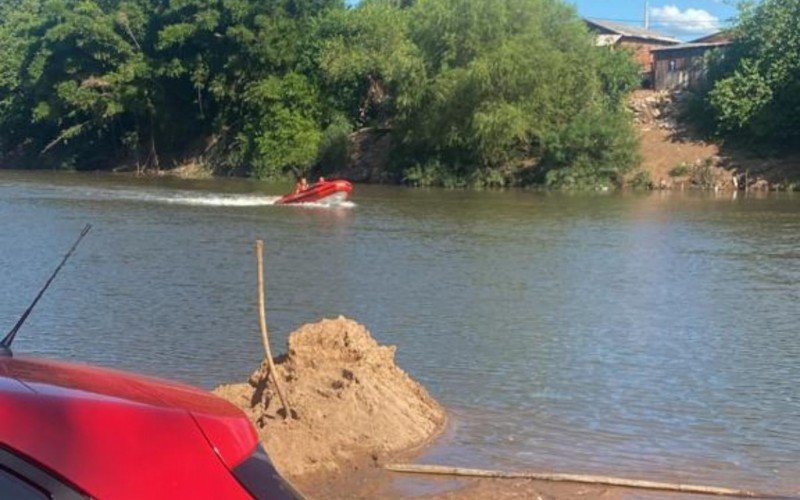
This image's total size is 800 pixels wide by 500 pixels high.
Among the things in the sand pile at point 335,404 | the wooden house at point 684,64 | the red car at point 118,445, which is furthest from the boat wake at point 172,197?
the red car at point 118,445

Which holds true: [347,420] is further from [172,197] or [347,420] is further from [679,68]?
[679,68]

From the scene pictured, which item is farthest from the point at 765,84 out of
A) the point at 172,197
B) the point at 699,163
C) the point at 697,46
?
the point at 172,197

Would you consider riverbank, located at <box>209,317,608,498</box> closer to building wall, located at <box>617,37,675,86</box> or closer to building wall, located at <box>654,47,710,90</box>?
building wall, located at <box>654,47,710,90</box>

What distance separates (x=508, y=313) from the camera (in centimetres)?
1546

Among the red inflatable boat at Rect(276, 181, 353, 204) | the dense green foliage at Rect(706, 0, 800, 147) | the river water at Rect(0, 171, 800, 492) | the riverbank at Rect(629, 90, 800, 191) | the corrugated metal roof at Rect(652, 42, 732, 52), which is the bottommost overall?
the river water at Rect(0, 171, 800, 492)

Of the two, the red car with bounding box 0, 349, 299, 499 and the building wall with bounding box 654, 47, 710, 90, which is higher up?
the building wall with bounding box 654, 47, 710, 90

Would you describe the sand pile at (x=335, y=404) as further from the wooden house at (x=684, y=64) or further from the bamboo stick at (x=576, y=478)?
the wooden house at (x=684, y=64)

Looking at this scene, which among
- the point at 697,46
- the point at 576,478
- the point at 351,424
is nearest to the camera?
the point at 576,478

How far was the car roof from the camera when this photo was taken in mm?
2379

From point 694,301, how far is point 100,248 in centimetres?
1184

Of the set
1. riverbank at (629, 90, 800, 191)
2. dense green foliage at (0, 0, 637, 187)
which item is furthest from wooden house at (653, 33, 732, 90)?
dense green foliage at (0, 0, 637, 187)

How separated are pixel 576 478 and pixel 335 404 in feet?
6.06

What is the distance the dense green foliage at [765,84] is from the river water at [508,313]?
20.1 m

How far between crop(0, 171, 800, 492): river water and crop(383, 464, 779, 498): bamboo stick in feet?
Result: 1.33
